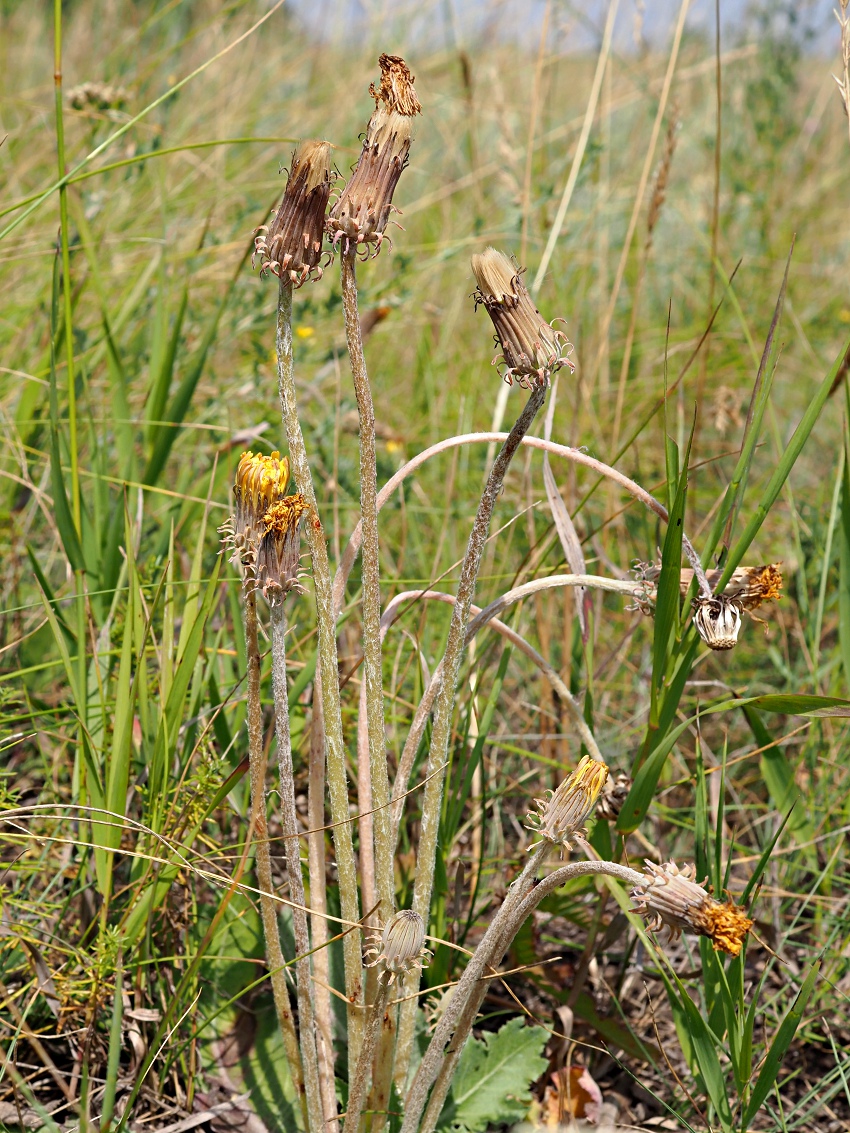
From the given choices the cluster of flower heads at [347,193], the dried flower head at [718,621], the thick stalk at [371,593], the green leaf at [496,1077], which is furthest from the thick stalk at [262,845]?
the dried flower head at [718,621]

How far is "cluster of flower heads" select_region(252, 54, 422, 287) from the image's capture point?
1031mm

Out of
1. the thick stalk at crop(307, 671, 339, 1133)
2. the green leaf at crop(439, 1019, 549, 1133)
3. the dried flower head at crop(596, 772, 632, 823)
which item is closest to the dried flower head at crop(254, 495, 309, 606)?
the thick stalk at crop(307, 671, 339, 1133)

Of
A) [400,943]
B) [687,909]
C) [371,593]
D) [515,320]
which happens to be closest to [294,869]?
[400,943]

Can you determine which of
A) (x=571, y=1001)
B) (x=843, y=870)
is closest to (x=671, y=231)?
(x=843, y=870)

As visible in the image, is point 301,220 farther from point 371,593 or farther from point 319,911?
point 319,911

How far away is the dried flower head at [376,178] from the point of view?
1031mm

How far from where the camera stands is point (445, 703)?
118 cm

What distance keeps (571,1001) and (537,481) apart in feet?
4.98

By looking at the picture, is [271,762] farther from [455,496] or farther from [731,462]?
[731,462]

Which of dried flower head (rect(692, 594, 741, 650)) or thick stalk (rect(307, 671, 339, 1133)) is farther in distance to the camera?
thick stalk (rect(307, 671, 339, 1133))

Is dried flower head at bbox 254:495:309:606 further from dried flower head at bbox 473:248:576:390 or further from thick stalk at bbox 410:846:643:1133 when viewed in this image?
thick stalk at bbox 410:846:643:1133

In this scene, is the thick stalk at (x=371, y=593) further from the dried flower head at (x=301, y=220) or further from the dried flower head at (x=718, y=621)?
the dried flower head at (x=718, y=621)

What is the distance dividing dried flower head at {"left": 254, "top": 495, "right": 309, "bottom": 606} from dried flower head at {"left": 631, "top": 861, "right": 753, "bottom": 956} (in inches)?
19.1

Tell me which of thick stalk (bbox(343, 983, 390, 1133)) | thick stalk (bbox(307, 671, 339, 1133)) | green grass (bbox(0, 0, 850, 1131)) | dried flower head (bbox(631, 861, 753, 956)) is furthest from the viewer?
green grass (bbox(0, 0, 850, 1131))
